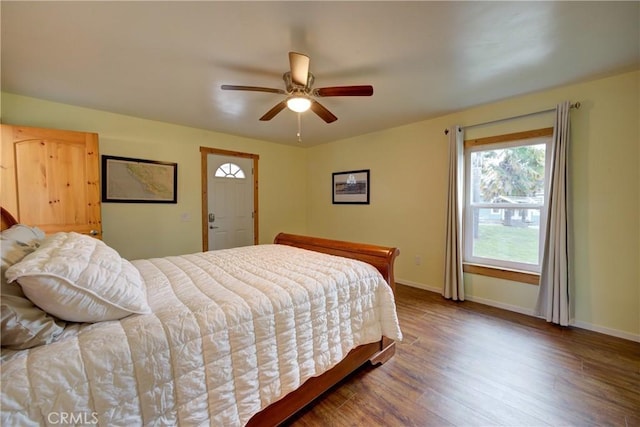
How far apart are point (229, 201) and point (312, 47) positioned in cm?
304

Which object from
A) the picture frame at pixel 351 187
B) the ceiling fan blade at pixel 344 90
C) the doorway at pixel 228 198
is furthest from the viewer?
the picture frame at pixel 351 187

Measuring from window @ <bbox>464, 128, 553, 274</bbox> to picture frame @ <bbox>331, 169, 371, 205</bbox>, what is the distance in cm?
156

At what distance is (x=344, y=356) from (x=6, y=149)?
355cm

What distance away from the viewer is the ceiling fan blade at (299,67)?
5.43 feet

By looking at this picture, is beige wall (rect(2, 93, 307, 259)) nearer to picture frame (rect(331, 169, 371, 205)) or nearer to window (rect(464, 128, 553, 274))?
picture frame (rect(331, 169, 371, 205))

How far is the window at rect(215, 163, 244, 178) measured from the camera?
426 cm

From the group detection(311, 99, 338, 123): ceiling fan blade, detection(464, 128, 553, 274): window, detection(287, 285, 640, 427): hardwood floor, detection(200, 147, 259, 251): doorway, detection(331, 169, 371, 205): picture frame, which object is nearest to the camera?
detection(287, 285, 640, 427): hardwood floor

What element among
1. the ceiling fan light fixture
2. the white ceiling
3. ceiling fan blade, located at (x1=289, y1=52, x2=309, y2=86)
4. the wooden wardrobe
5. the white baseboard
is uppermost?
the white ceiling

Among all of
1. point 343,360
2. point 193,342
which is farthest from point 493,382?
point 193,342

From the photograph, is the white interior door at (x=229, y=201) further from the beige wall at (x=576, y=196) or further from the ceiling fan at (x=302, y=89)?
the ceiling fan at (x=302, y=89)

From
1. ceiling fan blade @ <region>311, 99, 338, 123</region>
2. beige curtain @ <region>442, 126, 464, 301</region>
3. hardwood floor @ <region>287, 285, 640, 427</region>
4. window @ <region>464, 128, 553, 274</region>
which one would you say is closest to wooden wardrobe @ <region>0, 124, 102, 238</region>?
ceiling fan blade @ <region>311, 99, 338, 123</region>

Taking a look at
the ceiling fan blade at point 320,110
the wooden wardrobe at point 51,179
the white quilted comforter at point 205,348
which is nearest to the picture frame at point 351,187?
the ceiling fan blade at point 320,110

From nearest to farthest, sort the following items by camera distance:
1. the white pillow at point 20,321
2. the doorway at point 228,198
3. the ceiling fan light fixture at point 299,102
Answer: the white pillow at point 20,321 → the ceiling fan light fixture at point 299,102 → the doorway at point 228,198

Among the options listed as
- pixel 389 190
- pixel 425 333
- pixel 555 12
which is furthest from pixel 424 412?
pixel 389 190
